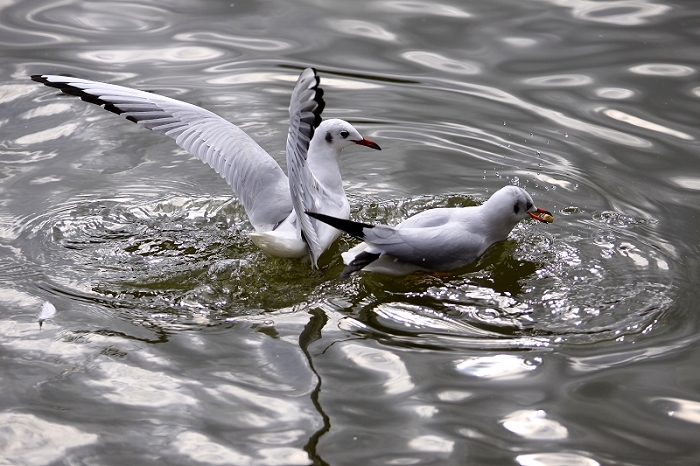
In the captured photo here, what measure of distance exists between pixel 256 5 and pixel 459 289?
522 centimetres

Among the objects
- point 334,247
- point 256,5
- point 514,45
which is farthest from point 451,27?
point 334,247

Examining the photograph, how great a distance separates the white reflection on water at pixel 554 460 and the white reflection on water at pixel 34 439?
5.78 ft

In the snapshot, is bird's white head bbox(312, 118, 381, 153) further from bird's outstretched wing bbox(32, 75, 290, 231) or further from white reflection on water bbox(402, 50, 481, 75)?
white reflection on water bbox(402, 50, 481, 75)

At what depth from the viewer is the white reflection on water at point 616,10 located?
8516 mm

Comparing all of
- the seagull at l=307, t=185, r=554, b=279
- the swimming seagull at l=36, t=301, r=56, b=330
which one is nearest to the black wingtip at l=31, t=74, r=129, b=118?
the swimming seagull at l=36, t=301, r=56, b=330

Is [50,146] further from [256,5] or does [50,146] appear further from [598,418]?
[598,418]

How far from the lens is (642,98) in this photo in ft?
23.6

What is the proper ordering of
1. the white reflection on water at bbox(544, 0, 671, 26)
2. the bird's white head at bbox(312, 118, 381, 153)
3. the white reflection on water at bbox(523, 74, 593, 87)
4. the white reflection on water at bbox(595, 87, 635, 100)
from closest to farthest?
1. the bird's white head at bbox(312, 118, 381, 153)
2. the white reflection on water at bbox(595, 87, 635, 100)
3. the white reflection on water at bbox(523, 74, 593, 87)
4. the white reflection on water at bbox(544, 0, 671, 26)

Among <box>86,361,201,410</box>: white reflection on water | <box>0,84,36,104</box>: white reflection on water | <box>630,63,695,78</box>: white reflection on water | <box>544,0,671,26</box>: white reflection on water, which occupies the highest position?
<box>544,0,671,26</box>: white reflection on water

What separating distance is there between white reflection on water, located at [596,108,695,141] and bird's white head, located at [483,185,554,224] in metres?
2.18

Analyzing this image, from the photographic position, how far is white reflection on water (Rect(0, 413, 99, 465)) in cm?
346

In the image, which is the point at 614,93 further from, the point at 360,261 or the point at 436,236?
the point at 360,261

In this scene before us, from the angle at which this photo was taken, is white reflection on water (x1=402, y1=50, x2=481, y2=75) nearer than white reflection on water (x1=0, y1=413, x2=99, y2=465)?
No

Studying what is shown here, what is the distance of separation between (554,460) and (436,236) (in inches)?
63.7
